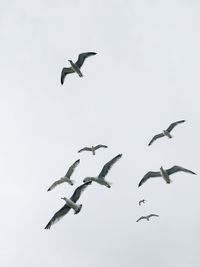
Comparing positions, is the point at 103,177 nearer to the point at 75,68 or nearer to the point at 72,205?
the point at 72,205

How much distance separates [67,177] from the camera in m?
72.4

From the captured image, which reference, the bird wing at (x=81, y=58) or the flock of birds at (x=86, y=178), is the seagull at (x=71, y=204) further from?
the bird wing at (x=81, y=58)

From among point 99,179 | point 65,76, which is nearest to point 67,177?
point 99,179

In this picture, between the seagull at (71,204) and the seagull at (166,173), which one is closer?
the seagull at (71,204)

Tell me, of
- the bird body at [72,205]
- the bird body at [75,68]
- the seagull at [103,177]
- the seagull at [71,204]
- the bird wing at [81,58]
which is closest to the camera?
the bird body at [72,205]

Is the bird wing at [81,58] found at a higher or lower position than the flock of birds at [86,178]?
higher

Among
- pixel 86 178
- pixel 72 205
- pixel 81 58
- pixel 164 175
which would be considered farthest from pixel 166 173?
pixel 81 58

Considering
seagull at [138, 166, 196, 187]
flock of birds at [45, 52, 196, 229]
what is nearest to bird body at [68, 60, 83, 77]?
flock of birds at [45, 52, 196, 229]

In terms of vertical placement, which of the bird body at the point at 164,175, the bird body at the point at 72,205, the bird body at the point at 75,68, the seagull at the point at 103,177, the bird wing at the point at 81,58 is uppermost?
the bird wing at the point at 81,58

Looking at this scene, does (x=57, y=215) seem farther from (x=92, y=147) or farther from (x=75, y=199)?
(x=92, y=147)

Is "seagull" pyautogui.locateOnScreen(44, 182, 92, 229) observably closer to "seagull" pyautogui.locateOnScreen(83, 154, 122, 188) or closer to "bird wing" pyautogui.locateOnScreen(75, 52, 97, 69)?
"seagull" pyautogui.locateOnScreen(83, 154, 122, 188)

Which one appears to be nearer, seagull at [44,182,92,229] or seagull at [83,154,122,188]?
seagull at [44,182,92,229]

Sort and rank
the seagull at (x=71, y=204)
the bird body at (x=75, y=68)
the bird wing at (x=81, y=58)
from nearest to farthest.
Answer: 1. the seagull at (x=71, y=204)
2. the bird body at (x=75, y=68)
3. the bird wing at (x=81, y=58)

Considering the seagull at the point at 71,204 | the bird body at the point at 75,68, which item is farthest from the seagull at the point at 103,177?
the bird body at the point at 75,68
